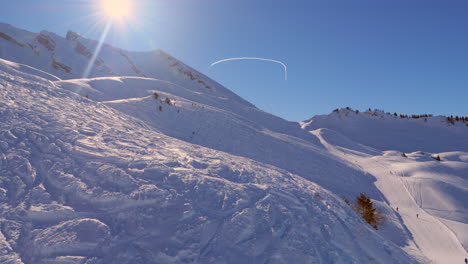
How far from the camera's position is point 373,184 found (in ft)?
26.2

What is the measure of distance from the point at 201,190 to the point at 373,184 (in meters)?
6.55

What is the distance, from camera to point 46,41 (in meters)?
21.0

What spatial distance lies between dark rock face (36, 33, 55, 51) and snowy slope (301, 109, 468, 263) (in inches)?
860

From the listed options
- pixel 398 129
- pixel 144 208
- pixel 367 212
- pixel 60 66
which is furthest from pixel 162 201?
pixel 398 129

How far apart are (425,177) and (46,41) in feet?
87.0

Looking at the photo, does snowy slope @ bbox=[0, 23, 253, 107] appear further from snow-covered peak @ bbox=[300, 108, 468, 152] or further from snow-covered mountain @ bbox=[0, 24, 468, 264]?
snow-covered mountain @ bbox=[0, 24, 468, 264]

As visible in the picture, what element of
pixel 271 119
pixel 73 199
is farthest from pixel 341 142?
pixel 73 199

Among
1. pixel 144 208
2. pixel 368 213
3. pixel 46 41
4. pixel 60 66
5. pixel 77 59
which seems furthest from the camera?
pixel 77 59

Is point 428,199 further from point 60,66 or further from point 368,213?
point 60,66

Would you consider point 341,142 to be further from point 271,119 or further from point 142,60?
point 142,60

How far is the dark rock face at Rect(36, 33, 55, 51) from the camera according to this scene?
67.3 ft

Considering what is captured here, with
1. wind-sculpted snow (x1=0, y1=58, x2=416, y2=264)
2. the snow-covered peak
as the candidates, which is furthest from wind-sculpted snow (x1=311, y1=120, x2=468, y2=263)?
the snow-covered peak

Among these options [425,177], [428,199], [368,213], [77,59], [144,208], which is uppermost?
[77,59]

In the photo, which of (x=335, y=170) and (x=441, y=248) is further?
(x=335, y=170)
